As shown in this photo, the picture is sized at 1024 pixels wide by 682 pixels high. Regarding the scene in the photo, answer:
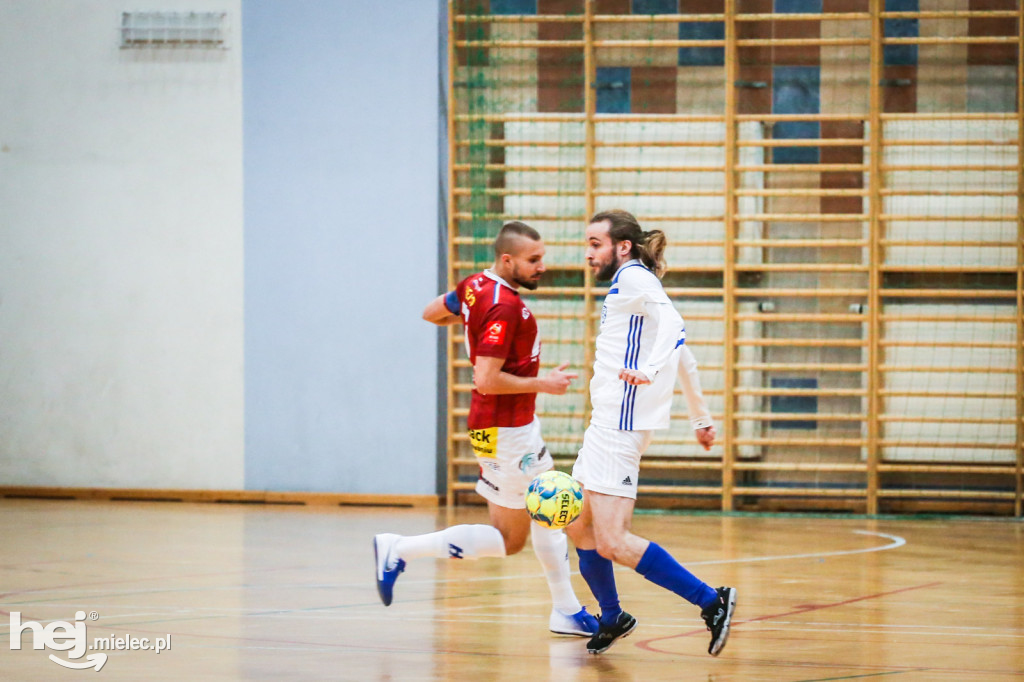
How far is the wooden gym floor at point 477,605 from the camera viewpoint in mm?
3584

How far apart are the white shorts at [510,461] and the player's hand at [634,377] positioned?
60cm

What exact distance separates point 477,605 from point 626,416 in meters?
1.41

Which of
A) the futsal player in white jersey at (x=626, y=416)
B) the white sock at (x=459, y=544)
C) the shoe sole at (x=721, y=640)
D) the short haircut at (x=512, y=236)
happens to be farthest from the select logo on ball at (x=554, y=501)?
the short haircut at (x=512, y=236)

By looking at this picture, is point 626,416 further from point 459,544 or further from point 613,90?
point 613,90

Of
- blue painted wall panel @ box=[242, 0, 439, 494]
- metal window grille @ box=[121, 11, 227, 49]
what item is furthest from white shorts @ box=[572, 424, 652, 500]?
metal window grille @ box=[121, 11, 227, 49]

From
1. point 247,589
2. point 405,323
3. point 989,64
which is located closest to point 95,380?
point 405,323

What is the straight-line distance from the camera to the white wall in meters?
9.96

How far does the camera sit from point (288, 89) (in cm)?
987

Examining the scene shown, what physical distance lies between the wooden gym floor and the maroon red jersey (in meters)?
0.78

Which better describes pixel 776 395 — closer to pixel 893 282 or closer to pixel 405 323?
pixel 893 282

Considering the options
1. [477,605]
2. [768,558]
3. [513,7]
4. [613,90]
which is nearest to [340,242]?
[513,7]

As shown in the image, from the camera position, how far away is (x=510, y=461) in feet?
13.7

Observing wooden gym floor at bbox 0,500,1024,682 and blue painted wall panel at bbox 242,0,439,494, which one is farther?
blue painted wall panel at bbox 242,0,439,494

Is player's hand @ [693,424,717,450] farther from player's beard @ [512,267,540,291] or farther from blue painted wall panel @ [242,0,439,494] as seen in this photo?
blue painted wall panel @ [242,0,439,494]
